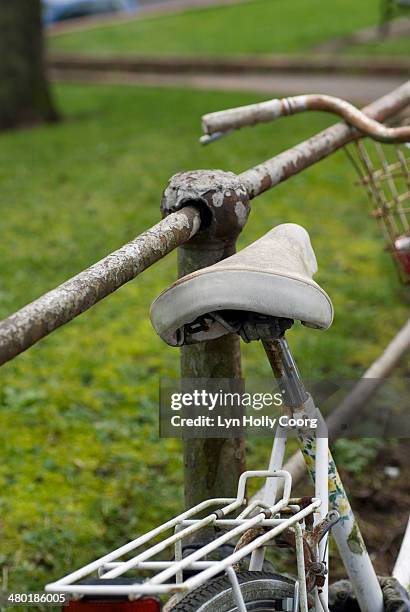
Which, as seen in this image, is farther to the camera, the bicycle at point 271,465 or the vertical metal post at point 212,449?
the vertical metal post at point 212,449

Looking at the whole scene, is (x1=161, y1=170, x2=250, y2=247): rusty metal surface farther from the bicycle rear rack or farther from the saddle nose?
the bicycle rear rack

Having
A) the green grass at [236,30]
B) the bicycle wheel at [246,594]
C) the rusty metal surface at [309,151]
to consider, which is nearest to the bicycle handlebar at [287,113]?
the rusty metal surface at [309,151]

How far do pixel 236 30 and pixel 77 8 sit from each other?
199 inches

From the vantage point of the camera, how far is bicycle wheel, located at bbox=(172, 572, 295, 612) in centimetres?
157

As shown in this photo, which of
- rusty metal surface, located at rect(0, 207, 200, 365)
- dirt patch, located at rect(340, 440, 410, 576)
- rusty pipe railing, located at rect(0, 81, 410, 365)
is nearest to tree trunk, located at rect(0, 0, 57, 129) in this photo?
dirt patch, located at rect(340, 440, 410, 576)

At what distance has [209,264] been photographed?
201cm

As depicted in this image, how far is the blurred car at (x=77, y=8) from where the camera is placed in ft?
62.1

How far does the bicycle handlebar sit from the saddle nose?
71cm

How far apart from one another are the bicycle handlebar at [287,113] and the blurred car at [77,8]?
55.6ft

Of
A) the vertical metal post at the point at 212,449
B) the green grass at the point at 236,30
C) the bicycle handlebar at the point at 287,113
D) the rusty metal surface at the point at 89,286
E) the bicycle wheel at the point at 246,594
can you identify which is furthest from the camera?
the green grass at the point at 236,30

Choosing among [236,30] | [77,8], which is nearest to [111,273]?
[236,30]

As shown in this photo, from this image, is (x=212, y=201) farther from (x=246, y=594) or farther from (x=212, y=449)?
(x=246, y=594)

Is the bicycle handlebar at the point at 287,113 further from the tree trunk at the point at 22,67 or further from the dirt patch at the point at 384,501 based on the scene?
the tree trunk at the point at 22,67

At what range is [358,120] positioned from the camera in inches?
99.7
